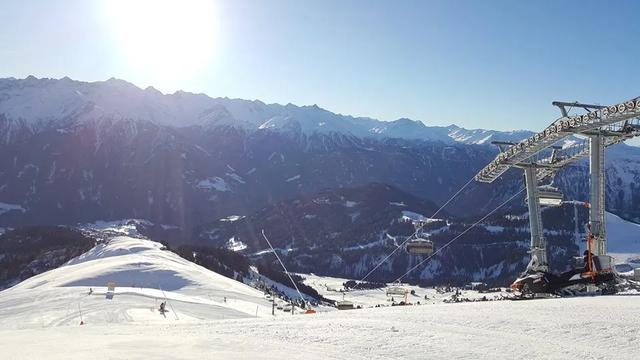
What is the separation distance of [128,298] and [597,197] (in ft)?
183

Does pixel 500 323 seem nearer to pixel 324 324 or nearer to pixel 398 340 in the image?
pixel 398 340

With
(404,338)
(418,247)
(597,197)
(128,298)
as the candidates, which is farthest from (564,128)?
(128,298)

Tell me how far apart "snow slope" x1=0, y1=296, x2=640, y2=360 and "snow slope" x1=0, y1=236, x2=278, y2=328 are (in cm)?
3233

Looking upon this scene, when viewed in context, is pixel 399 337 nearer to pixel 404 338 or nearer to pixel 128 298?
pixel 404 338

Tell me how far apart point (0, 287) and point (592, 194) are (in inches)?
7836

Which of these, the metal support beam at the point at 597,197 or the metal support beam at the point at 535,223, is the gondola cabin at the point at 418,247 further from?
the metal support beam at the point at 597,197

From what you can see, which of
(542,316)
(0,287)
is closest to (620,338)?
(542,316)

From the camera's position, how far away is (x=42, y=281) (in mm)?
101062

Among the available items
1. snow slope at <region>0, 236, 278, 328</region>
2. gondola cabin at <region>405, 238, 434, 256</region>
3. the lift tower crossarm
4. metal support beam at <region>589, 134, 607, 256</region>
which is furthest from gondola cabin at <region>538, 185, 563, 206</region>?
snow slope at <region>0, 236, 278, 328</region>

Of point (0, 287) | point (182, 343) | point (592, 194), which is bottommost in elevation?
point (0, 287)

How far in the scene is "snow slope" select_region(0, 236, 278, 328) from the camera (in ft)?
178

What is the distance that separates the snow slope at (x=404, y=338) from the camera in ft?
50.5

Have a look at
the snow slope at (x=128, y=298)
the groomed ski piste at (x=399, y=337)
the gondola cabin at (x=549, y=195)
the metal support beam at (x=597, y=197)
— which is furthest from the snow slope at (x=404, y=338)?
the snow slope at (x=128, y=298)

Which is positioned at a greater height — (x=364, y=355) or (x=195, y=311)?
(x=364, y=355)
